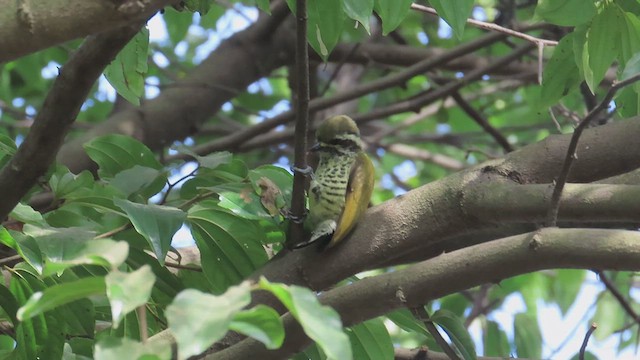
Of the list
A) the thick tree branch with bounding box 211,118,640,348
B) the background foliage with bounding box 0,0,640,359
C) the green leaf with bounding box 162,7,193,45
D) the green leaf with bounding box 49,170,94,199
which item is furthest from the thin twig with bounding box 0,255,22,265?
the green leaf with bounding box 162,7,193,45

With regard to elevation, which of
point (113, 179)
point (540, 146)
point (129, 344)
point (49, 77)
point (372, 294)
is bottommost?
point (129, 344)

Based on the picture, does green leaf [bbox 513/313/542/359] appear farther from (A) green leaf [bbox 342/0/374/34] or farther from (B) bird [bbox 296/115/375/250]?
(A) green leaf [bbox 342/0/374/34]

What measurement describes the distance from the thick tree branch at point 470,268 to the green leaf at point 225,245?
0.47m

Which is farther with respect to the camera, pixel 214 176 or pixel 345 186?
pixel 345 186

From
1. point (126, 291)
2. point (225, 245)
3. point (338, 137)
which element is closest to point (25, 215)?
point (225, 245)

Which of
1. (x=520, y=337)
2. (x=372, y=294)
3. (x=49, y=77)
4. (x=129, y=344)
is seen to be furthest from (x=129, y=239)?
(x=49, y=77)

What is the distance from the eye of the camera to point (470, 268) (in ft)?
5.00

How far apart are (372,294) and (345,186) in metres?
0.87

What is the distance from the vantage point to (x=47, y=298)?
A: 1.10m

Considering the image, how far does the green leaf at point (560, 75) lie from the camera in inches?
90.0

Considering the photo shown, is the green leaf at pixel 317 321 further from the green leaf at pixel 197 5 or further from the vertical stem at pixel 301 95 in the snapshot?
the green leaf at pixel 197 5

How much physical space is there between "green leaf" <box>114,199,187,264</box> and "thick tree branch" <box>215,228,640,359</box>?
0.23 meters

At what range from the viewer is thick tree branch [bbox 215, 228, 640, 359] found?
1433 mm

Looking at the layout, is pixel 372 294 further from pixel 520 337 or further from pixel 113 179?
pixel 520 337
